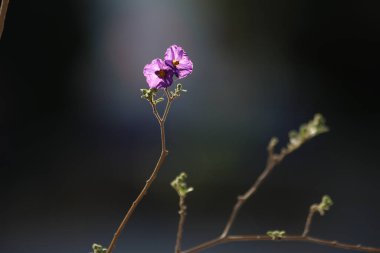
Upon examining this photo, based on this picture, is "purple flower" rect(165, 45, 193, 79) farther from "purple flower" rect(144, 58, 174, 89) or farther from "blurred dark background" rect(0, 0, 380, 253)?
"blurred dark background" rect(0, 0, 380, 253)

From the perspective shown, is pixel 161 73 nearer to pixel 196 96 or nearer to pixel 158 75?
pixel 158 75

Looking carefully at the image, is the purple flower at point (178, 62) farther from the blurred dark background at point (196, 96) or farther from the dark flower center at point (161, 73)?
the blurred dark background at point (196, 96)

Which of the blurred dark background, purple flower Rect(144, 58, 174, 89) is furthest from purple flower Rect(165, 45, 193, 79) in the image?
the blurred dark background

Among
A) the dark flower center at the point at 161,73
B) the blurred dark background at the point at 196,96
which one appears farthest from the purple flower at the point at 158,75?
the blurred dark background at the point at 196,96

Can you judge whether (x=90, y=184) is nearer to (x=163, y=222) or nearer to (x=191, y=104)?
(x=163, y=222)

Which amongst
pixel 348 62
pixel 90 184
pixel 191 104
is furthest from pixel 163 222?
pixel 348 62

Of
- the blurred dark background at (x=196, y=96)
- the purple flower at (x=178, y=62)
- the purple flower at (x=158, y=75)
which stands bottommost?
the purple flower at (x=158, y=75)
